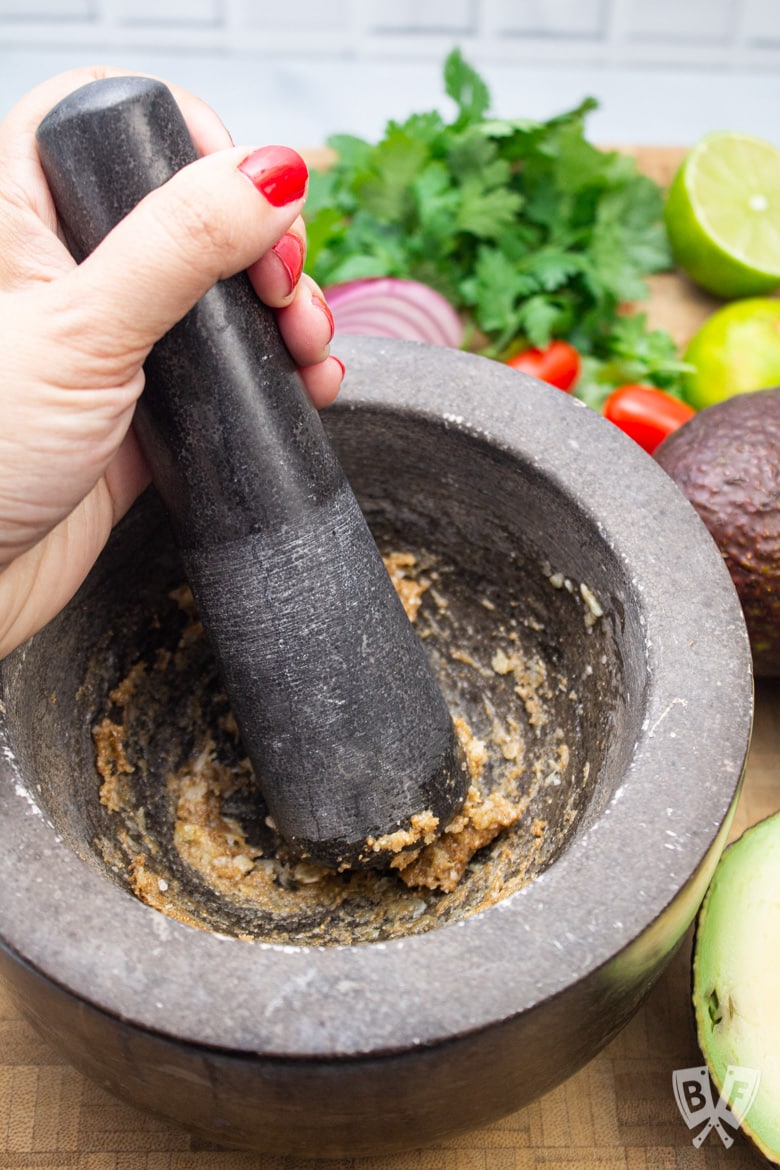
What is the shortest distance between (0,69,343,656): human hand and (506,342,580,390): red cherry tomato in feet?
2.81

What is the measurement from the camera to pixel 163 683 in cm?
155

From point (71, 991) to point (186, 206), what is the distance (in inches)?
26.5

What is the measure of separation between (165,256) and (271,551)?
348 millimetres

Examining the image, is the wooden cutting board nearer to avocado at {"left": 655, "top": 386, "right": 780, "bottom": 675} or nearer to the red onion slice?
avocado at {"left": 655, "top": 386, "right": 780, "bottom": 675}

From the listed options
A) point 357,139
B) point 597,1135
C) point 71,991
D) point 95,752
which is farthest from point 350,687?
point 357,139

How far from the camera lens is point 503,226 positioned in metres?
2.12

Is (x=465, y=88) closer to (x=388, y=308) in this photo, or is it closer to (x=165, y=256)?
(x=388, y=308)

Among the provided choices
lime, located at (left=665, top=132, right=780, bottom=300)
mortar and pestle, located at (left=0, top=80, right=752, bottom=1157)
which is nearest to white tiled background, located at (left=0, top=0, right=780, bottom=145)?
lime, located at (left=665, top=132, right=780, bottom=300)

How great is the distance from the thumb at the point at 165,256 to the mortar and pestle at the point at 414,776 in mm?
130

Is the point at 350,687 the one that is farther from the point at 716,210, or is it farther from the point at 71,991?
the point at 716,210

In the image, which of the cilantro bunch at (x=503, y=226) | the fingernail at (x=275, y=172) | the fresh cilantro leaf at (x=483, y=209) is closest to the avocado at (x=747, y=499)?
the cilantro bunch at (x=503, y=226)

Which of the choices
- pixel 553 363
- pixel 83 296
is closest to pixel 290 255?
pixel 83 296

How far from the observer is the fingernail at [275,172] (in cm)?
107

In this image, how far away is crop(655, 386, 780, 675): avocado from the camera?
1633 mm
